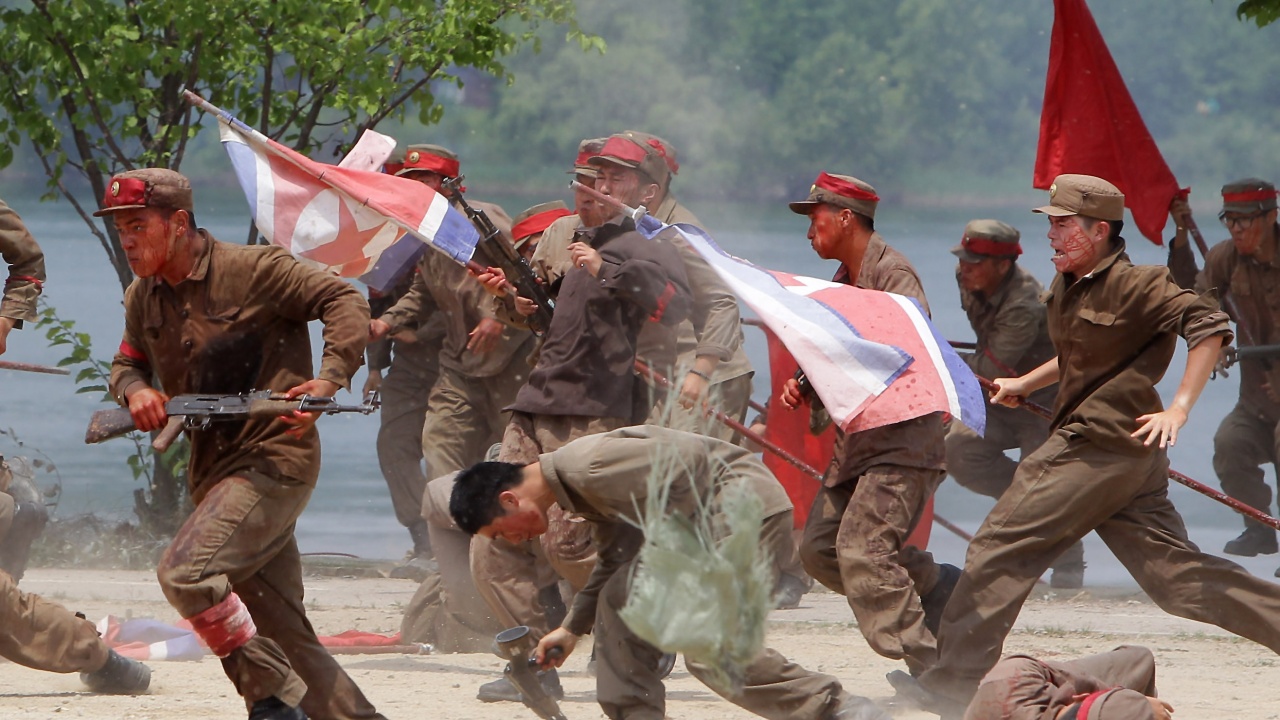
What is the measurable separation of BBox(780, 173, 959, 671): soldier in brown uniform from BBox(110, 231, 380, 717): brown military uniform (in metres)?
1.57

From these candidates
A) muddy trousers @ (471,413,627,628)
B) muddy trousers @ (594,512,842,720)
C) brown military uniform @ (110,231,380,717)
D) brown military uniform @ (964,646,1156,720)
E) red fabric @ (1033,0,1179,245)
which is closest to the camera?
brown military uniform @ (964,646,1156,720)

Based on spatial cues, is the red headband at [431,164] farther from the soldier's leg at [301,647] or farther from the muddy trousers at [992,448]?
the muddy trousers at [992,448]

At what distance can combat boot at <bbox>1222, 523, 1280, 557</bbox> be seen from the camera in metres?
9.47

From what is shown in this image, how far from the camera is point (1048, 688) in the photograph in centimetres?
458

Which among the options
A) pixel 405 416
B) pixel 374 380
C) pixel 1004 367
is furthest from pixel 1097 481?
pixel 374 380

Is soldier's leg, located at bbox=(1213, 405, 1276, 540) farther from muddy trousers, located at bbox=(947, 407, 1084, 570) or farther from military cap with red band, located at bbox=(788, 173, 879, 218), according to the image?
military cap with red band, located at bbox=(788, 173, 879, 218)

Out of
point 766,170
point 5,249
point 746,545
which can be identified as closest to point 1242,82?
point 766,170

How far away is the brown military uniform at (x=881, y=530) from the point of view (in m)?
6.25

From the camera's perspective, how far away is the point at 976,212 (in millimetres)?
23828

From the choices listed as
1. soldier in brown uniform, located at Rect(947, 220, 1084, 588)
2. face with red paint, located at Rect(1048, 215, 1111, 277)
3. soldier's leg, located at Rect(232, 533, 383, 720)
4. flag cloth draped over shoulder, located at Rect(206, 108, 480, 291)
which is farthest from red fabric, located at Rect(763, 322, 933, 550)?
soldier's leg, located at Rect(232, 533, 383, 720)

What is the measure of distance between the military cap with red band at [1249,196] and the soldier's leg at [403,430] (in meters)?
3.88

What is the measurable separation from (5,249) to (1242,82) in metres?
17.6

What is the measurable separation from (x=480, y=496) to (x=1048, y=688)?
1610 millimetres

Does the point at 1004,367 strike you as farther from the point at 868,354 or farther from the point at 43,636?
the point at 43,636
